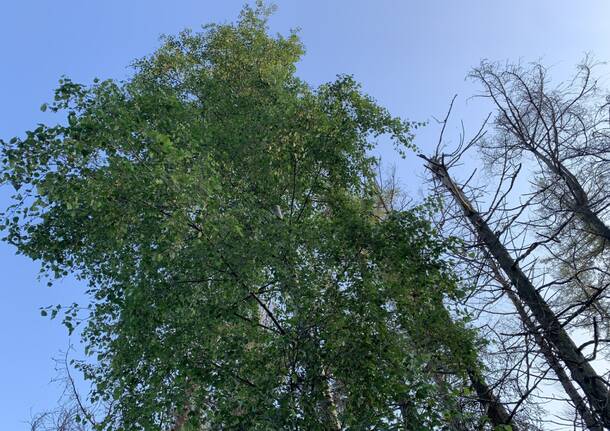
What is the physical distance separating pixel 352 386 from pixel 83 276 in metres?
4.40

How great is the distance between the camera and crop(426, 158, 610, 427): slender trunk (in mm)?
4012

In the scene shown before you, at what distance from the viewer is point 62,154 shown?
5.16m

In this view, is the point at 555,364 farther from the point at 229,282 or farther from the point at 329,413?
the point at 229,282

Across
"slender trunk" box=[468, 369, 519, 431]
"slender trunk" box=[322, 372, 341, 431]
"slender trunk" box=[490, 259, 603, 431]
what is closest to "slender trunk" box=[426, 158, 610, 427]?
"slender trunk" box=[490, 259, 603, 431]

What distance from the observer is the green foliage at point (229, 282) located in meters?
4.65

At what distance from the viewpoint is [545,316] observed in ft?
15.9

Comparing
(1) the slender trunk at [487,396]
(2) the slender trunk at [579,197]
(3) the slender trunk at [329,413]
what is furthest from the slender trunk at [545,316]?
(3) the slender trunk at [329,413]

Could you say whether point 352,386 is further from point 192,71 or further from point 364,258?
point 192,71

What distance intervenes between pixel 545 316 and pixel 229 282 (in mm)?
3559

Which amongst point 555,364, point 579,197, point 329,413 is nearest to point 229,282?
point 329,413

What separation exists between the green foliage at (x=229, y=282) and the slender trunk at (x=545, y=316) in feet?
2.04

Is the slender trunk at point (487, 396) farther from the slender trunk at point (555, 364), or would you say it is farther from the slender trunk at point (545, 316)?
the slender trunk at point (545, 316)

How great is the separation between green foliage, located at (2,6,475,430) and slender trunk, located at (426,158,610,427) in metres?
0.62

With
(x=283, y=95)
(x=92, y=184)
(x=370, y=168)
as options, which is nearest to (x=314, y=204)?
(x=370, y=168)
